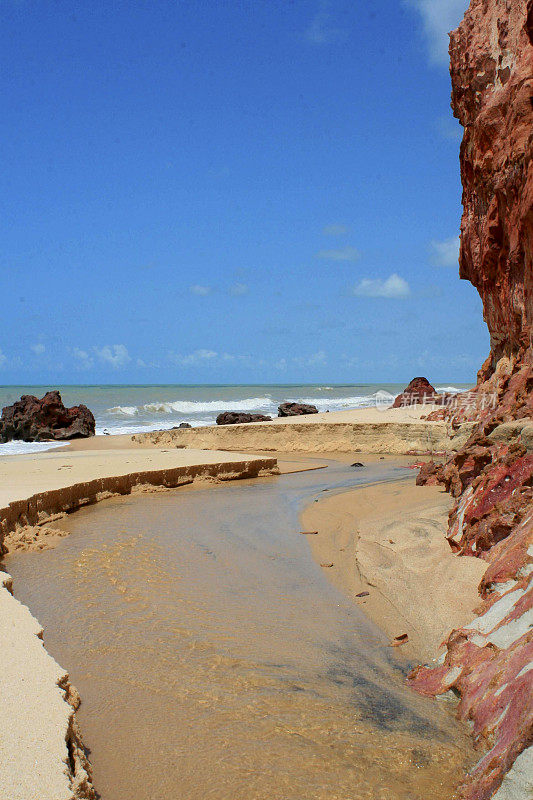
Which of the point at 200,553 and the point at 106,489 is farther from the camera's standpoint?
the point at 106,489

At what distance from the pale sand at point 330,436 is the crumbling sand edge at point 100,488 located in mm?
4631

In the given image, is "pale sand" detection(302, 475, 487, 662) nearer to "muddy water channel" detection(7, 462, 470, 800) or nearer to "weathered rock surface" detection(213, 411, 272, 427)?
"muddy water channel" detection(7, 462, 470, 800)

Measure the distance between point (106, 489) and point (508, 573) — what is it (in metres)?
6.61

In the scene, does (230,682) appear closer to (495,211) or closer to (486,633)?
(486,633)

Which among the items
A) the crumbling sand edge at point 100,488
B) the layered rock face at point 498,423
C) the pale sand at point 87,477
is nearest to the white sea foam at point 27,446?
the pale sand at point 87,477

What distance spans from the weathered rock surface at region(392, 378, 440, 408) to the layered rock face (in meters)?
11.3

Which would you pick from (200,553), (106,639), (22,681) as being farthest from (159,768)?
(200,553)

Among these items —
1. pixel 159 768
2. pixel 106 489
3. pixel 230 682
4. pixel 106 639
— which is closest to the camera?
pixel 159 768

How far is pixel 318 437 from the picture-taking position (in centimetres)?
1702

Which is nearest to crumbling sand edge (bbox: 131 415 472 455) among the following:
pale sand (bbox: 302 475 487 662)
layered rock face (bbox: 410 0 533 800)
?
layered rock face (bbox: 410 0 533 800)

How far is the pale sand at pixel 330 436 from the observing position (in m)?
15.7

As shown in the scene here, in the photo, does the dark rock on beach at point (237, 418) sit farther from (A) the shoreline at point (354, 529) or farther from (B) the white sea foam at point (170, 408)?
(B) the white sea foam at point (170, 408)

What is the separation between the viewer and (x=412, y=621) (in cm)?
429

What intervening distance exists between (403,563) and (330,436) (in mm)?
11509
